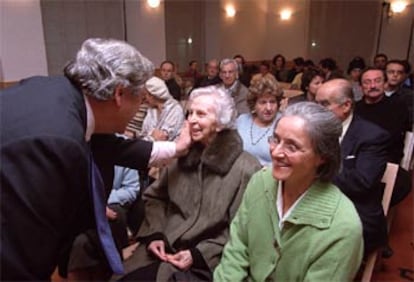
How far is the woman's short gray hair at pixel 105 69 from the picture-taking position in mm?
961

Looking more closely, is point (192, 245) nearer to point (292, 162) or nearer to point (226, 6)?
point (292, 162)

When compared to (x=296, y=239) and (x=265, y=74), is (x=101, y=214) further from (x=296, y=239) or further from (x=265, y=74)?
(x=265, y=74)

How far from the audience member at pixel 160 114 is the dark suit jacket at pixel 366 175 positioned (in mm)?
1360

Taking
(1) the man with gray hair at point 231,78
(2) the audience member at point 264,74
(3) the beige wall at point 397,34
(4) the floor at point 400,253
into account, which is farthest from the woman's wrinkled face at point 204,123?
(3) the beige wall at point 397,34

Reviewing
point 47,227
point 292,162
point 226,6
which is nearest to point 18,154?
point 47,227

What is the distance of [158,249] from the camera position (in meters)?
1.50

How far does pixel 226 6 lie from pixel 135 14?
2.48 m

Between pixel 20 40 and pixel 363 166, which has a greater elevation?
pixel 20 40

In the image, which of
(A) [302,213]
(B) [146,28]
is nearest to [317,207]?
(A) [302,213]

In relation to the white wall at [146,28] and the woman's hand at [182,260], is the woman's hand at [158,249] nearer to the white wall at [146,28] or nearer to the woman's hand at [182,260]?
the woman's hand at [182,260]

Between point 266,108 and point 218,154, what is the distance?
0.71m

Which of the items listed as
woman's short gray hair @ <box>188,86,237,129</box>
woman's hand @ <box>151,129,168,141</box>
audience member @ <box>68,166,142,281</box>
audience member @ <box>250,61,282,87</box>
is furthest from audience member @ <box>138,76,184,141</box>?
woman's short gray hair @ <box>188,86,237,129</box>

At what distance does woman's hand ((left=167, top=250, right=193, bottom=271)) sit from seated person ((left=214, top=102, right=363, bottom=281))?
8.0 inches

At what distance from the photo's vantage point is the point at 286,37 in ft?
25.2
